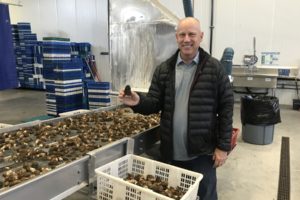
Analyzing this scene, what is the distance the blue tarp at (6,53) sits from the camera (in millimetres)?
4945

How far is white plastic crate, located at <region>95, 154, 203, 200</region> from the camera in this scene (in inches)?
50.9

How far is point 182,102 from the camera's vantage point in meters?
1.85

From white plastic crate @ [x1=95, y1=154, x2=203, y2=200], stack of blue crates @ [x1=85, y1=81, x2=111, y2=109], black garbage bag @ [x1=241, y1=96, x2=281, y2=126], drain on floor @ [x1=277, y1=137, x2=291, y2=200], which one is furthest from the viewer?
stack of blue crates @ [x1=85, y1=81, x2=111, y2=109]

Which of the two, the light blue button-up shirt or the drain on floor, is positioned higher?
the light blue button-up shirt

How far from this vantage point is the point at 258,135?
3713mm

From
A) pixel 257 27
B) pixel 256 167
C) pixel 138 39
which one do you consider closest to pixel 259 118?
pixel 256 167

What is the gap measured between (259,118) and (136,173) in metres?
2.47

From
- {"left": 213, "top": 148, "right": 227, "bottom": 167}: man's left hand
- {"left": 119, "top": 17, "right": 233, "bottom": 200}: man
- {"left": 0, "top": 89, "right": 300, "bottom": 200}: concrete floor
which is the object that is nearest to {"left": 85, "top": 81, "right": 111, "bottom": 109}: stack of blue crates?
{"left": 0, "top": 89, "right": 300, "bottom": 200}: concrete floor

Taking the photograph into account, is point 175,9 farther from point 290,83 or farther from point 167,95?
point 167,95

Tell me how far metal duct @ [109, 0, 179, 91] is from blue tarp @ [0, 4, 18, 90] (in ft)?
6.67

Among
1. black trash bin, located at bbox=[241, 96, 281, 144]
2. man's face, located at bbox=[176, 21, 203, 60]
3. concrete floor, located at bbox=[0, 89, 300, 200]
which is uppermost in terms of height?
man's face, located at bbox=[176, 21, 203, 60]

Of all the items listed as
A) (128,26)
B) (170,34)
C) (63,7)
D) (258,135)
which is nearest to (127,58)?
(128,26)

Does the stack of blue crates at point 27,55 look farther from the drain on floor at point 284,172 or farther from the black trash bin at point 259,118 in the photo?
the drain on floor at point 284,172

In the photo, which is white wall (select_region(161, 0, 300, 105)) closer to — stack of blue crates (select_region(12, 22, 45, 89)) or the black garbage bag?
the black garbage bag
